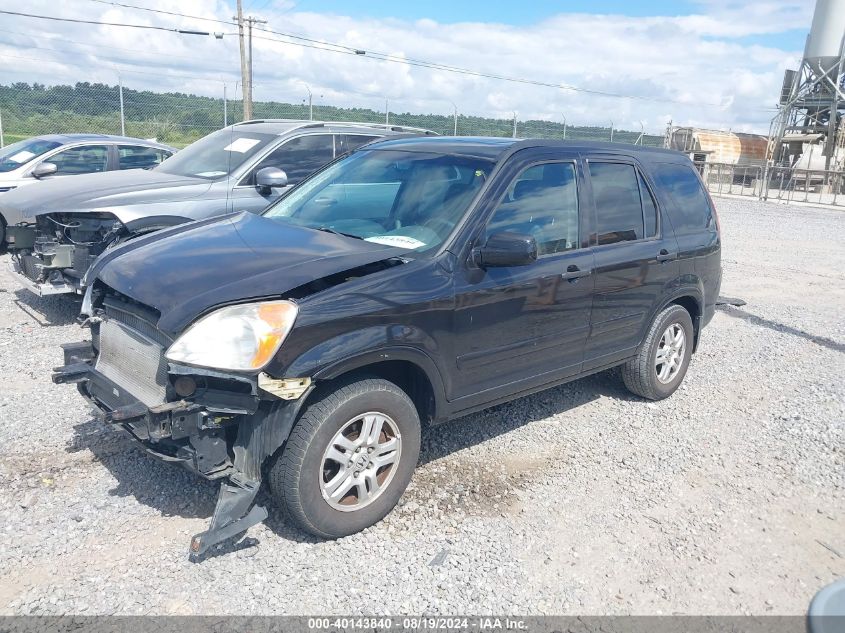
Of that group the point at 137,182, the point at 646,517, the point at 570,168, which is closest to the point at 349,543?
the point at 646,517

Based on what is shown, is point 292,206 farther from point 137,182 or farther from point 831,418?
point 831,418

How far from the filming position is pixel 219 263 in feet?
11.6

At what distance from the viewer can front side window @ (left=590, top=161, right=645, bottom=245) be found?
186 inches

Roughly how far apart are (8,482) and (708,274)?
5.22m

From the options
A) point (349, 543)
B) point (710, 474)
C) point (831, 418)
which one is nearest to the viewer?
point (349, 543)

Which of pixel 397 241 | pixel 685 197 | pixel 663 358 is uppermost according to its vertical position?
pixel 685 197

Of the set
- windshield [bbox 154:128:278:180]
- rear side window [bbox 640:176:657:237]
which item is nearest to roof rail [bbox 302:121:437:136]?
windshield [bbox 154:128:278:180]

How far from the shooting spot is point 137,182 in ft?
23.8

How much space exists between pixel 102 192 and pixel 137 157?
329 centimetres

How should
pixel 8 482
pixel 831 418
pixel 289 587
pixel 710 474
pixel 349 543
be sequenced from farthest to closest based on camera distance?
1. pixel 831 418
2. pixel 710 474
3. pixel 8 482
4. pixel 349 543
5. pixel 289 587

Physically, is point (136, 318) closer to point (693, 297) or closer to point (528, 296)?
point (528, 296)

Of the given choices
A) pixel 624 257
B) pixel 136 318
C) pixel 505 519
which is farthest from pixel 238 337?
pixel 624 257

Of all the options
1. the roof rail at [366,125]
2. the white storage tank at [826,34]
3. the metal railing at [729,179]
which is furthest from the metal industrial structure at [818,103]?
the roof rail at [366,125]

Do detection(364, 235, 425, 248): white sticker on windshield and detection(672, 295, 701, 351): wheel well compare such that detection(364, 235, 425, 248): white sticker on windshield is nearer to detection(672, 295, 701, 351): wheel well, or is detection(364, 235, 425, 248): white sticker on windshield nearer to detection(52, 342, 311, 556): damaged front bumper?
detection(52, 342, 311, 556): damaged front bumper
